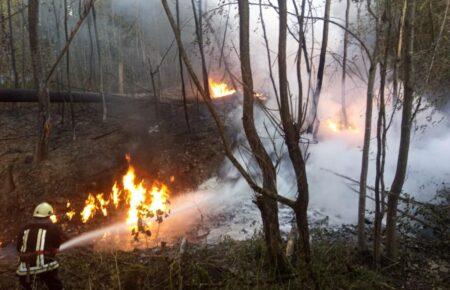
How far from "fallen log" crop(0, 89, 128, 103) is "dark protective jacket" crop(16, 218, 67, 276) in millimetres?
8932

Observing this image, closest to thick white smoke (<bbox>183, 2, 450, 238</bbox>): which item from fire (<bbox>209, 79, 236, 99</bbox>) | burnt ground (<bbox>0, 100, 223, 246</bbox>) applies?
burnt ground (<bbox>0, 100, 223, 246</bbox>)

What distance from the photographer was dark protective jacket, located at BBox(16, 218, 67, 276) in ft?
18.9

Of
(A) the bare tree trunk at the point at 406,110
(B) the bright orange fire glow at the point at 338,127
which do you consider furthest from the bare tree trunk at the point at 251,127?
(B) the bright orange fire glow at the point at 338,127

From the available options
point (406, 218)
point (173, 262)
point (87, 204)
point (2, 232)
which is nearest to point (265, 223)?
point (173, 262)

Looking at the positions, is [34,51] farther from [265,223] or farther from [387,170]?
[387,170]

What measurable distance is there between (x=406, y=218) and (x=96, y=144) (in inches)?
387

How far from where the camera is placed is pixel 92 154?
1289cm

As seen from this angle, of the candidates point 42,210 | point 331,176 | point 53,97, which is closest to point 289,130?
point 42,210

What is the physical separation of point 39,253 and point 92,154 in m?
7.38

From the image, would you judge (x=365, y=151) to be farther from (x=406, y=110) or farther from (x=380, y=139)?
(x=406, y=110)

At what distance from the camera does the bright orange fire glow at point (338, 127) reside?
1639cm

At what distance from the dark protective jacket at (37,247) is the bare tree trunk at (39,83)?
661 cm

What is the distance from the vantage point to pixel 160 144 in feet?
45.6

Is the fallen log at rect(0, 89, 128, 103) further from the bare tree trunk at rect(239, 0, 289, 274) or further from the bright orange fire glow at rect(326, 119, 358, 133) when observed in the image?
the bare tree trunk at rect(239, 0, 289, 274)
